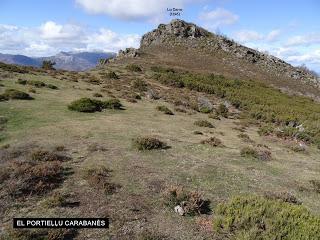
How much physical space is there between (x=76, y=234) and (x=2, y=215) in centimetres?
287

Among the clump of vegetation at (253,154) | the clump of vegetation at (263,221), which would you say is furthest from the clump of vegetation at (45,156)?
the clump of vegetation at (253,154)

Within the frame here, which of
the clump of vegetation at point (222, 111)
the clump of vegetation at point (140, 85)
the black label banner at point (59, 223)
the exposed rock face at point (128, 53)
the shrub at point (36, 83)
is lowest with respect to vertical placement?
the black label banner at point (59, 223)

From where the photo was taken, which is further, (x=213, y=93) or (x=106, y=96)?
(x=213, y=93)

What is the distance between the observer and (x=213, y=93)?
50.1 metres

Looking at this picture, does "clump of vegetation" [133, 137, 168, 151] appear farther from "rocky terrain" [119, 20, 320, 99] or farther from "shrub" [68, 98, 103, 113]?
"rocky terrain" [119, 20, 320, 99]

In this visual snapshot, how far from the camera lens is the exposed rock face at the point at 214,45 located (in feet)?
254

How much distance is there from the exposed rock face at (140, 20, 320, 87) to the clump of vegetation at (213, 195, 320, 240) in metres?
67.0

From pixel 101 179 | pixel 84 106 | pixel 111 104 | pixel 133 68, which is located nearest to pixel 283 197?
pixel 101 179

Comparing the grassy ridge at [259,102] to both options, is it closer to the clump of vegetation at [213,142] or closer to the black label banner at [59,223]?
the clump of vegetation at [213,142]

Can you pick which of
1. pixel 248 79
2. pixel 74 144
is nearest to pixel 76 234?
pixel 74 144

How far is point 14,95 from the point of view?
100ft

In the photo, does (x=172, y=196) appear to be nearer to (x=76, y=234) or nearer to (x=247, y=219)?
(x=247, y=219)

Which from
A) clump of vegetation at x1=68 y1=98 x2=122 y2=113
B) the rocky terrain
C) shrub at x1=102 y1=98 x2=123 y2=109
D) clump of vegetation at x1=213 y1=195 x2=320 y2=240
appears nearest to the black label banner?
clump of vegetation at x1=213 y1=195 x2=320 y2=240

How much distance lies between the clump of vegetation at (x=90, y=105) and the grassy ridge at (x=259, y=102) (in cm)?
1459
